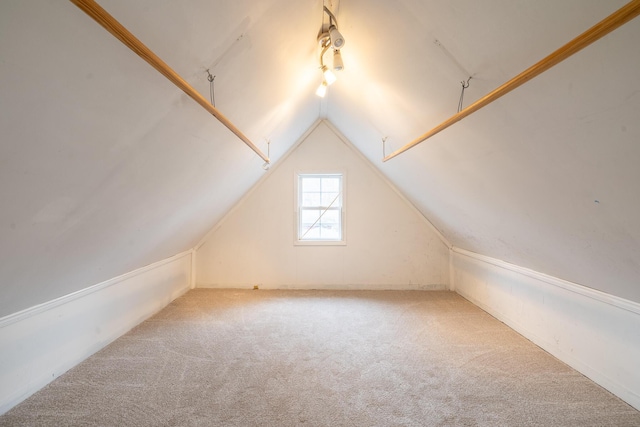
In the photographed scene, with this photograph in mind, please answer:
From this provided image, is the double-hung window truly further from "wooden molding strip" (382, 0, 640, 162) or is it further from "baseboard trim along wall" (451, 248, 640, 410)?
"wooden molding strip" (382, 0, 640, 162)

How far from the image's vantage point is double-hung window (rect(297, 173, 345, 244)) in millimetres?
4945

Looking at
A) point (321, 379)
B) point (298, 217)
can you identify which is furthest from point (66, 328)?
point (298, 217)

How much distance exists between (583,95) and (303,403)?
2124 millimetres

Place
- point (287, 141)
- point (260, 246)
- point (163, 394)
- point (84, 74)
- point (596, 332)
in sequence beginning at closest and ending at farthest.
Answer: point (84, 74) → point (163, 394) → point (596, 332) → point (287, 141) → point (260, 246)

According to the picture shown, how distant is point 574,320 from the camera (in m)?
2.41

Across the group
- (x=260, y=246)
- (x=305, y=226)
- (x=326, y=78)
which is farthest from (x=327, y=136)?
(x=326, y=78)

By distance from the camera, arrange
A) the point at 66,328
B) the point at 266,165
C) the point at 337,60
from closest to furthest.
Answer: the point at 337,60 → the point at 66,328 → the point at 266,165

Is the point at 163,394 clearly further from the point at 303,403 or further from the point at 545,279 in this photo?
the point at 545,279

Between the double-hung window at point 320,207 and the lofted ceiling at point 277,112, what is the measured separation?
6.77 ft

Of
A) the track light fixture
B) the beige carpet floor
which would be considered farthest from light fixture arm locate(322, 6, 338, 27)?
the beige carpet floor

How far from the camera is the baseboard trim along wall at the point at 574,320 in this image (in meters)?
1.97

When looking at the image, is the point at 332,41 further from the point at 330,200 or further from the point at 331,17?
the point at 330,200

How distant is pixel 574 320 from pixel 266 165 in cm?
338

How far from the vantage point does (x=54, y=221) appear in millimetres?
1523
